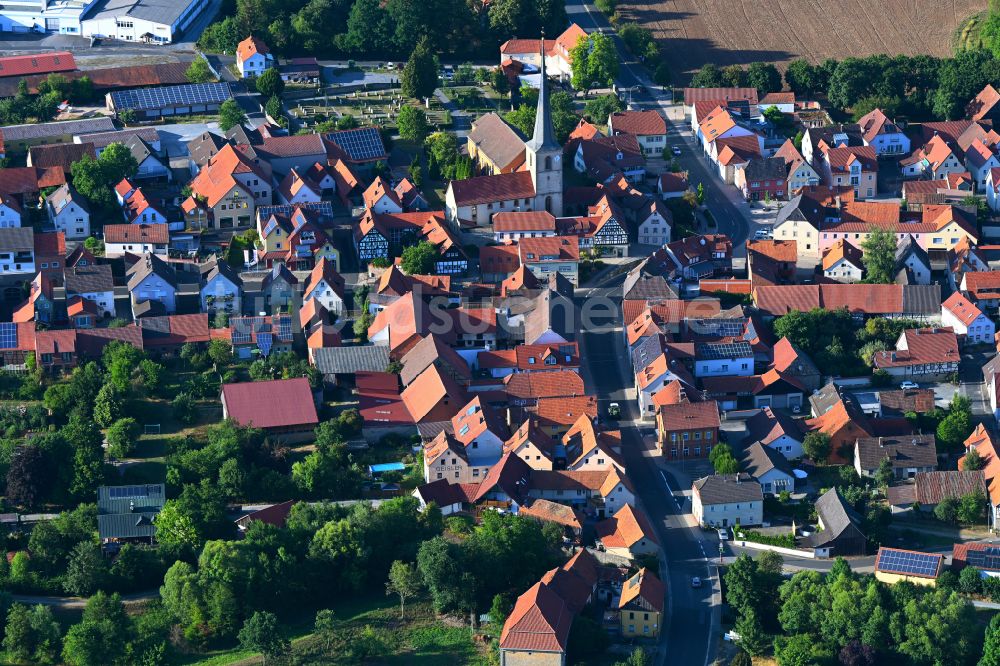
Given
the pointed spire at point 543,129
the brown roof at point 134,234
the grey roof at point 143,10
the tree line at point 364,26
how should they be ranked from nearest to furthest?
the brown roof at point 134,234 < the pointed spire at point 543,129 < the tree line at point 364,26 < the grey roof at point 143,10

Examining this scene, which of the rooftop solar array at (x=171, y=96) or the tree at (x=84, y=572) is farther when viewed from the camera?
the rooftop solar array at (x=171, y=96)

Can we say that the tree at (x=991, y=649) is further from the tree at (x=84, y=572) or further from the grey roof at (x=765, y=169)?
the grey roof at (x=765, y=169)

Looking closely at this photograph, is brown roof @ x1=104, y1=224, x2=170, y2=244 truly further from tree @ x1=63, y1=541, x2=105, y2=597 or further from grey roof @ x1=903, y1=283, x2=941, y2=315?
grey roof @ x1=903, y1=283, x2=941, y2=315

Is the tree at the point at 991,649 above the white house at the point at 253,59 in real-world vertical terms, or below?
below

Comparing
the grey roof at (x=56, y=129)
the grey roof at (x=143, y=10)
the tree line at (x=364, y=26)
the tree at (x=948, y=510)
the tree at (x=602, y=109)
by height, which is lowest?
the tree at (x=948, y=510)

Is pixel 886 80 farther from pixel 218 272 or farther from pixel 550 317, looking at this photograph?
pixel 218 272

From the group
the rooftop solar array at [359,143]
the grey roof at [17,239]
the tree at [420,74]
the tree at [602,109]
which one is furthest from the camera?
the tree at [602,109]

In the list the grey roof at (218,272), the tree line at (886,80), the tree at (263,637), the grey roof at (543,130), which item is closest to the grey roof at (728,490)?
the tree at (263,637)

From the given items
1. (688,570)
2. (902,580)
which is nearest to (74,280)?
(688,570)
